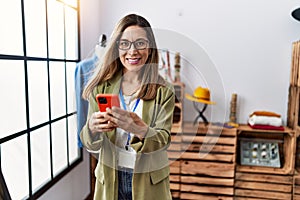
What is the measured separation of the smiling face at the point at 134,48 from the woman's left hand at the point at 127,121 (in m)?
0.16

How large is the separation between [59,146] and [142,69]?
118 centimetres

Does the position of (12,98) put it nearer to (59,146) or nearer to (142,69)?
(59,146)

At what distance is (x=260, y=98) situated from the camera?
7.32 ft

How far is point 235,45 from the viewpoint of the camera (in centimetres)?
221

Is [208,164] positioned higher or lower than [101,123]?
lower

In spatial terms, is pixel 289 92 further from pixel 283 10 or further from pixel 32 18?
pixel 32 18

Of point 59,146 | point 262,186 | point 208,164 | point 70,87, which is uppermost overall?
point 70,87

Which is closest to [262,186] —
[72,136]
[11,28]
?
[72,136]

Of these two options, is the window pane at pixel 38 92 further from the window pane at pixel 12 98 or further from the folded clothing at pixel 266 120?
the folded clothing at pixel 266 120

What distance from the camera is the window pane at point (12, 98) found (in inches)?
49.7

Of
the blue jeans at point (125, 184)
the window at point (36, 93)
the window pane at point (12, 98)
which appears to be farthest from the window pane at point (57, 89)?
the blue jeans at point (125, 184)

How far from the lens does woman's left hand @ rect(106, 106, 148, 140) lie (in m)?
0.79

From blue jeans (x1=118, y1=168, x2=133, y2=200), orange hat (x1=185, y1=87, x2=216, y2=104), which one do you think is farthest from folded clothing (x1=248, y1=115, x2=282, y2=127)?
A: blue jeans (x1=118, y1=168, x2=133, y2=200)

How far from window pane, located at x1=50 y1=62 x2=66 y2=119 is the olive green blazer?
0.89 meters
